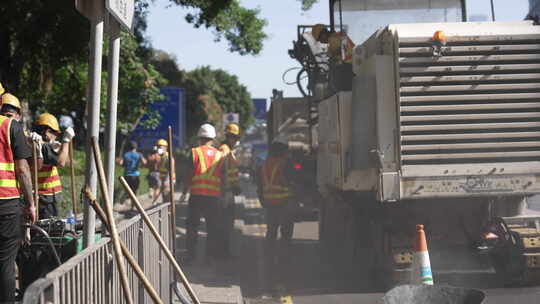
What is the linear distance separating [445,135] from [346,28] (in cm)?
345

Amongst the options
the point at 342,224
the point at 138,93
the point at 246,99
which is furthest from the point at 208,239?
the point at 246,99

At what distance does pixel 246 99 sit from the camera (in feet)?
285

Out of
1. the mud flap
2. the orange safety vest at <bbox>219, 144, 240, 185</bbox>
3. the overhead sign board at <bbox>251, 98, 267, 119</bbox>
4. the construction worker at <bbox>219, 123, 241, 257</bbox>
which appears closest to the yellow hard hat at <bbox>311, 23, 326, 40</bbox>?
the construction worker at <bbox>219, 123, 241, 257</bbox>

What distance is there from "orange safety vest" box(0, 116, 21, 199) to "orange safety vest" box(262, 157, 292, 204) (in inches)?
213

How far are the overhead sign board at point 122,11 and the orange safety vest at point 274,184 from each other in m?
5.68

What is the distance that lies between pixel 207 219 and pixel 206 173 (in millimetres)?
656

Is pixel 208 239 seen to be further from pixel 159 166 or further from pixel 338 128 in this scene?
pixel 159 166

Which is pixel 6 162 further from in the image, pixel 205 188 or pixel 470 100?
pixel 470 100

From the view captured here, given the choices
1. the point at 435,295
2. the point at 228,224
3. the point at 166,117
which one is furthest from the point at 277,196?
the point at 166,117

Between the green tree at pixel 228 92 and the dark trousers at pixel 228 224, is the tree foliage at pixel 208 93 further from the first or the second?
the dark trousers at pixel 228 224

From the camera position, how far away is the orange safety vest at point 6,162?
19.9 feet

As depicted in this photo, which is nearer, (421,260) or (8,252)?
(8,252)

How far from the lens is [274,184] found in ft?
36.8

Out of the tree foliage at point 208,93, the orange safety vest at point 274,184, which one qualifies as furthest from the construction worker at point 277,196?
the tree foliage at point 208,93
